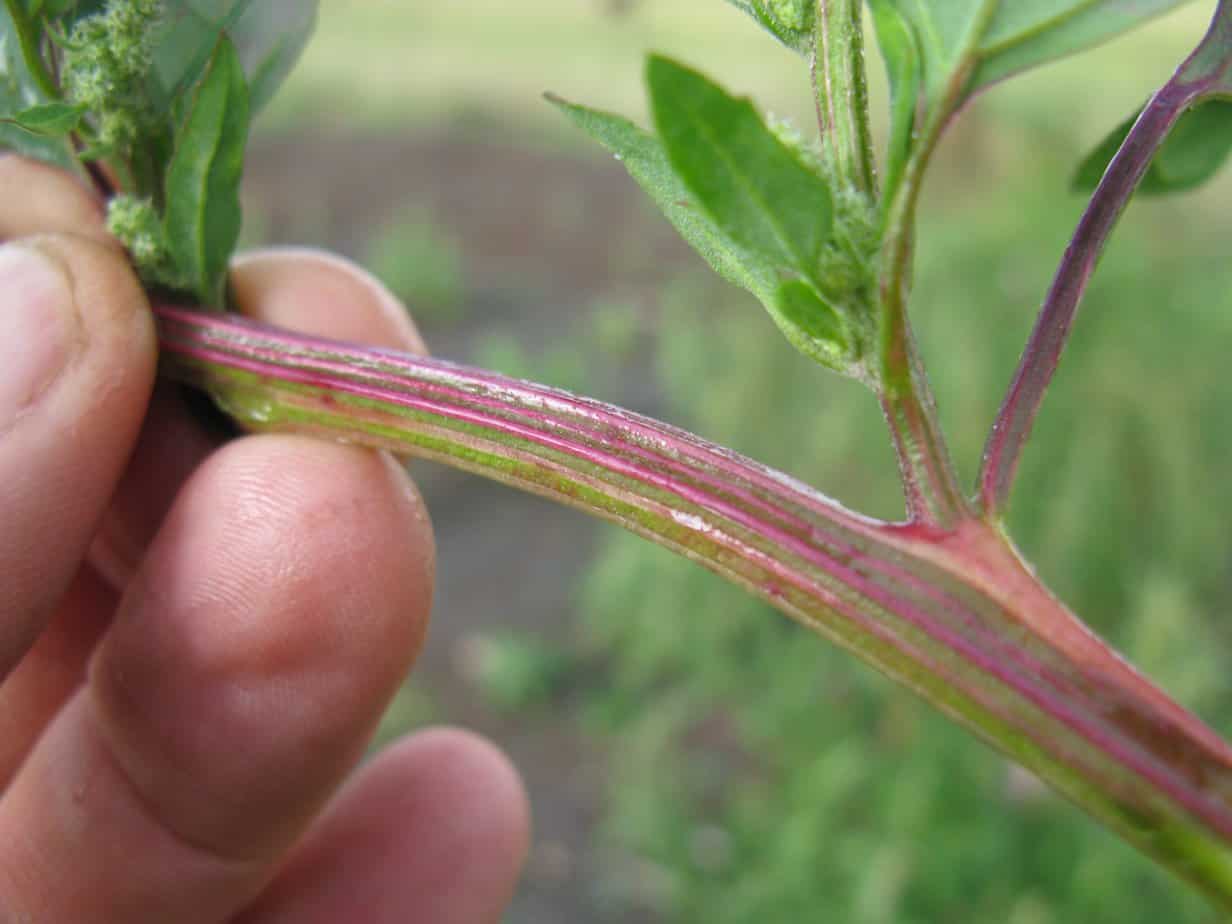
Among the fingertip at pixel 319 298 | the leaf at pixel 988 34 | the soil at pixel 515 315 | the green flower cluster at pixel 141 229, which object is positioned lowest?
the soil at pixel 515 315

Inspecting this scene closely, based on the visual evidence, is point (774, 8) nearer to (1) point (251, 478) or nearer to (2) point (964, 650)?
(2) point (964, 650)

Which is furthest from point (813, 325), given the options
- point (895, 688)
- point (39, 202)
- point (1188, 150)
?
point (895, 688)

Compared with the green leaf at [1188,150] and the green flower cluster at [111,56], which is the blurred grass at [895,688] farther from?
the green flower cluster at [111,56]

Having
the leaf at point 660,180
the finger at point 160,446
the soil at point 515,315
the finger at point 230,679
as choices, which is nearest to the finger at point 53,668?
the finger at point 160,446

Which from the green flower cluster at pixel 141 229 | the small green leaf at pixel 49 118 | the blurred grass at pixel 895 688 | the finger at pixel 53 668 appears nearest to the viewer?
the small green leaf at pixel 49 118

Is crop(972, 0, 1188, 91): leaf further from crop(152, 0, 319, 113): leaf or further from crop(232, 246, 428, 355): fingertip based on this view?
crop(232, 246, 428, 355): fingertip

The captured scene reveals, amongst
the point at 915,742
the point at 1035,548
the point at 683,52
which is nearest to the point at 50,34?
the point at 915,742

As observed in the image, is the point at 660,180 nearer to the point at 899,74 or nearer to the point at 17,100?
the point at 899,74

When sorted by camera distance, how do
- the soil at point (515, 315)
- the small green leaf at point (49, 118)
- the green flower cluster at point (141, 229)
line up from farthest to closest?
1. the soil at point (515, 315)
2. the green flower cluster at point (141, 229)
3. the small green leaf at point (49, 118)
